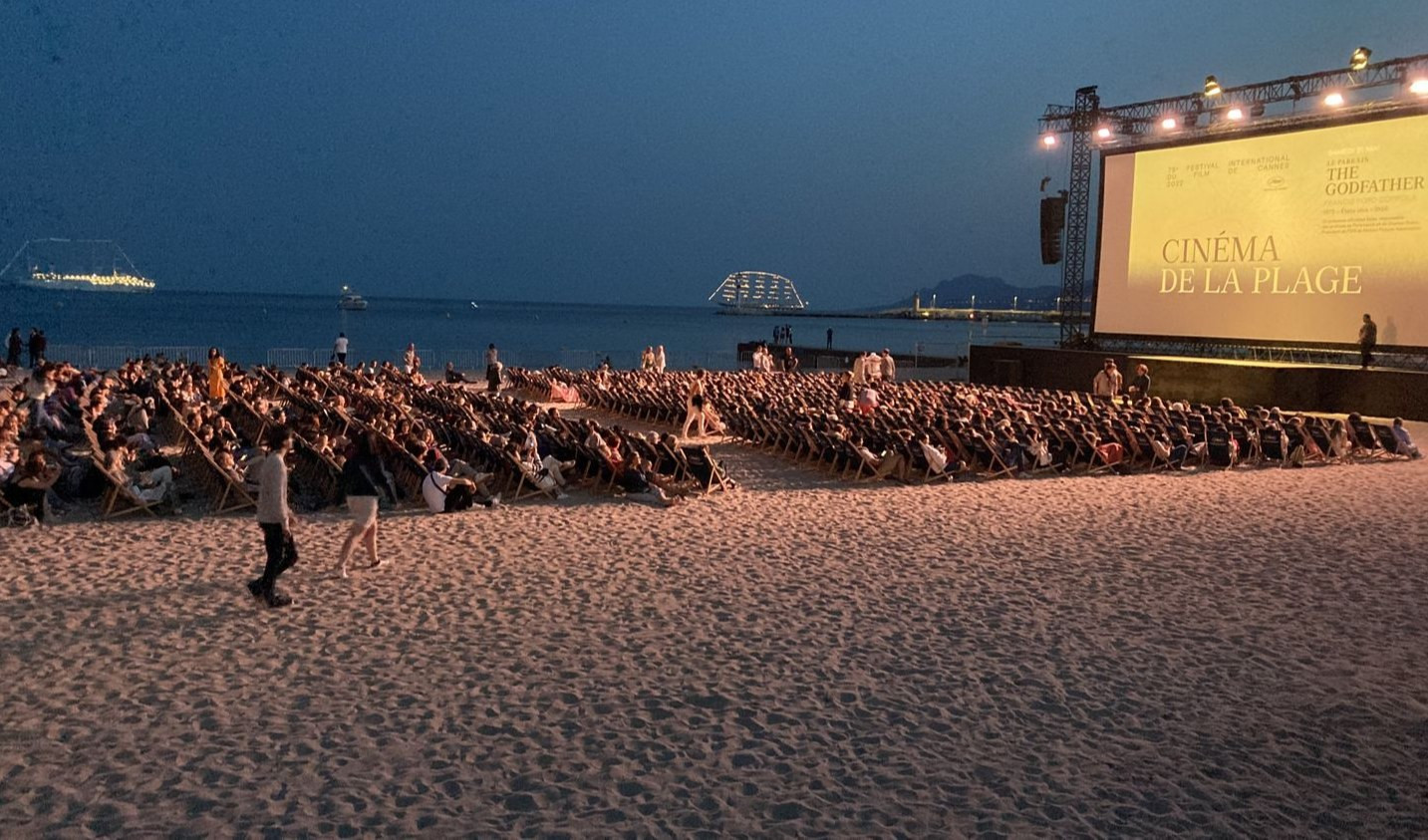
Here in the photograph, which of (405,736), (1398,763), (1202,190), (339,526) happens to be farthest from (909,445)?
(1202,190)

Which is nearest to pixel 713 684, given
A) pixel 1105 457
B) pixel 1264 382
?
pixel 1105 457

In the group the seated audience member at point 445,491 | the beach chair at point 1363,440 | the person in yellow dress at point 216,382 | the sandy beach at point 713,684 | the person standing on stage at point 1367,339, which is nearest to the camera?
the sandy beach at point 713,684

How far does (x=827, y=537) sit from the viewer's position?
9.41 meters

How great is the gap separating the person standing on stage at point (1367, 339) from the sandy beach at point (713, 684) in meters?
12.1

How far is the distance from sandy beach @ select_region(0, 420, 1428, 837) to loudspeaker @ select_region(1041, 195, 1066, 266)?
71.5 feet

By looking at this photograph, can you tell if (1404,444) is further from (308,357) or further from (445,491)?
(308,357)

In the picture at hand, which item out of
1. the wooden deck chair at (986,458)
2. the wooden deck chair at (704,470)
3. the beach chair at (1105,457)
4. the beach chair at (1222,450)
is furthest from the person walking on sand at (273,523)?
the beach chair at (1222,450)

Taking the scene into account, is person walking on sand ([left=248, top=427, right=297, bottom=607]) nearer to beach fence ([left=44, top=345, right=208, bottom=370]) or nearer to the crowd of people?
the crowd of people

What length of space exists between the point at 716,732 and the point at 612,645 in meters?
1.40

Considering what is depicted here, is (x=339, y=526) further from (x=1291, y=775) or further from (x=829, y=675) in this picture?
(x=1291, y=775)

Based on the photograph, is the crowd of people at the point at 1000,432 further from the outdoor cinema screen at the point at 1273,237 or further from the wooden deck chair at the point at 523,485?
the outdoor cinema screen at the point at 1273,237

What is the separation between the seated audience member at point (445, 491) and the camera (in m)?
10.0

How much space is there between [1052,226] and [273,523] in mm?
27573

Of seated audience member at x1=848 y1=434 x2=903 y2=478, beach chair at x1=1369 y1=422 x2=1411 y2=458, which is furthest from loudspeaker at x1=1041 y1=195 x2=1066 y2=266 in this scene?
seated audience member at x1=848 y1=434 x2=903 y2=478
